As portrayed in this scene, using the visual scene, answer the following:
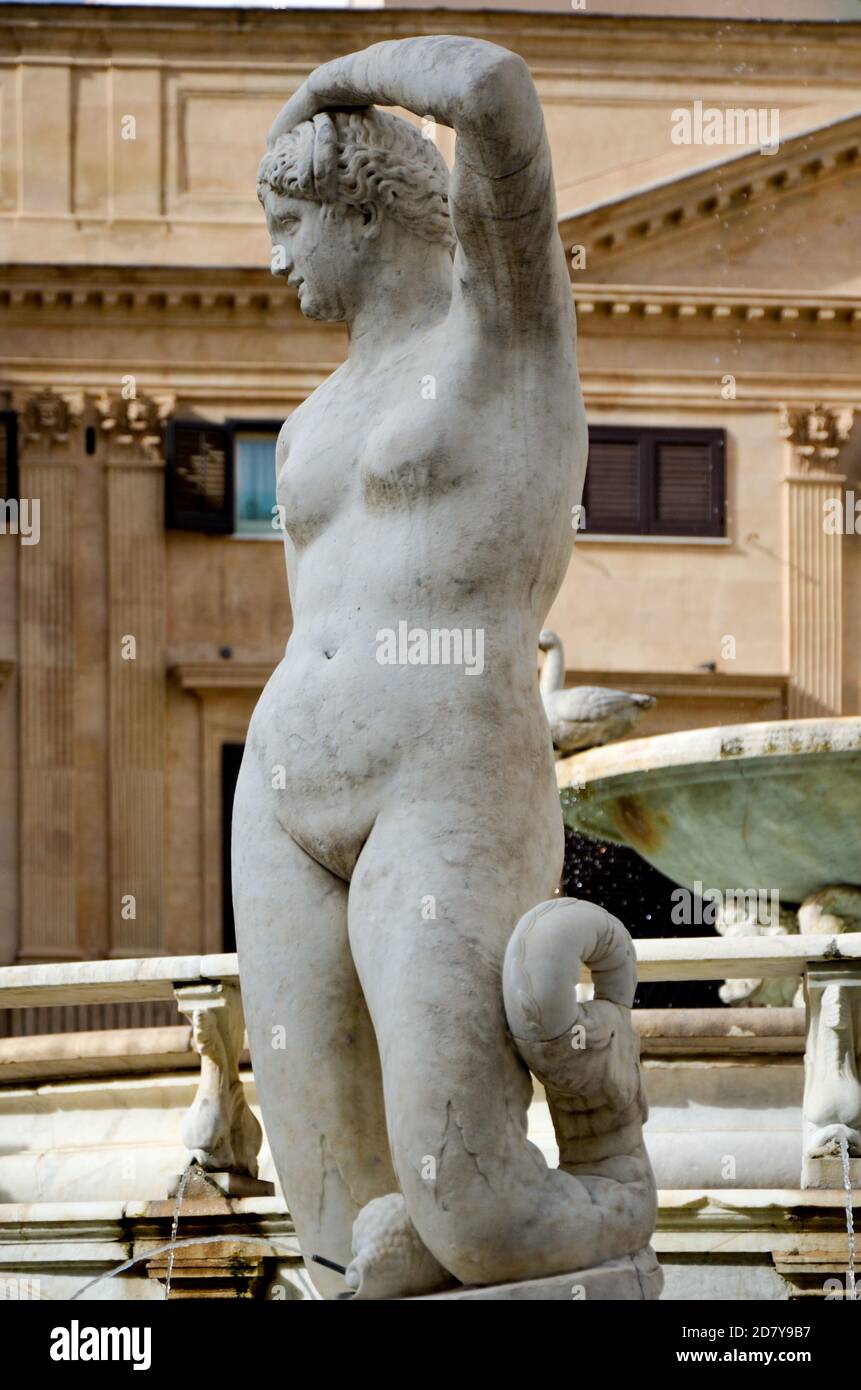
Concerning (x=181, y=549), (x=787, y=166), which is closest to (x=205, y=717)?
(x=181, y=549)

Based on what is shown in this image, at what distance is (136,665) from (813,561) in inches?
275

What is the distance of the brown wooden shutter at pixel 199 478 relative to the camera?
1230 inches

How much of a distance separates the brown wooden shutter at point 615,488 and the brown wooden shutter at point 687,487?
0.23 m

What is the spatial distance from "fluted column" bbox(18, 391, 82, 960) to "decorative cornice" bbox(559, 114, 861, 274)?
5.63m

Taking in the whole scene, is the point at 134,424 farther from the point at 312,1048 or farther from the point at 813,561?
the point at 312,1048

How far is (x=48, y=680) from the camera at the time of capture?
31.2 meters

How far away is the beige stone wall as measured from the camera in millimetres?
31203

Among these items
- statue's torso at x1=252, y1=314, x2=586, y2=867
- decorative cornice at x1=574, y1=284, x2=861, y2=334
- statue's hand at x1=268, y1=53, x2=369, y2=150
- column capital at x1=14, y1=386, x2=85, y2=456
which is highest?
decorative cornice at x1=574, y1=284, x2=861, y2=334

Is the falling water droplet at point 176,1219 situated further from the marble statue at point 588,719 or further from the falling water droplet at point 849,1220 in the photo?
the marble statue at point 588,719

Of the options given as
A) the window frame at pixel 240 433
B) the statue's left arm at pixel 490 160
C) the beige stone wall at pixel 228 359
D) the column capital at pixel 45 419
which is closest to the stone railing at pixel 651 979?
the statue's left arm at pixel 490 160

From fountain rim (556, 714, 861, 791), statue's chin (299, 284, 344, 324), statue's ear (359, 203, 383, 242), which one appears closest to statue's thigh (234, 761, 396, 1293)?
statue's chin (299, 284, 344, 324)

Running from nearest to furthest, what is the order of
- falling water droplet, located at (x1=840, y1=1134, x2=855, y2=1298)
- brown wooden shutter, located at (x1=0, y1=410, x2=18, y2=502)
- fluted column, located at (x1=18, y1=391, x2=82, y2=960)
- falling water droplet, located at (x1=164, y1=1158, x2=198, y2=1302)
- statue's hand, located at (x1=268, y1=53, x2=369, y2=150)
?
statue's hand, located at (x1=268, y1=53, x2=369, y2=150), falling water droplet, located at (x1=840, y1=1134, x2=855, y2=1298), falling water droplet, located at (x1=164, y1=1158, x2=198, y2=1302), fluted column, located at (x1=18, y1=391, x2=82, y2=960), brown wooden shutter, located at (x1=0, y1=410, x2=18, y2=502)

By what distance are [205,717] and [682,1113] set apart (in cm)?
2479

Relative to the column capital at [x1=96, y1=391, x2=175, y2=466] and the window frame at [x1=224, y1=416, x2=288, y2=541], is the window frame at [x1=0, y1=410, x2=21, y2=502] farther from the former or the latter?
→ the window frame at [x1=224, y1=416, x2=288, y2=541]
